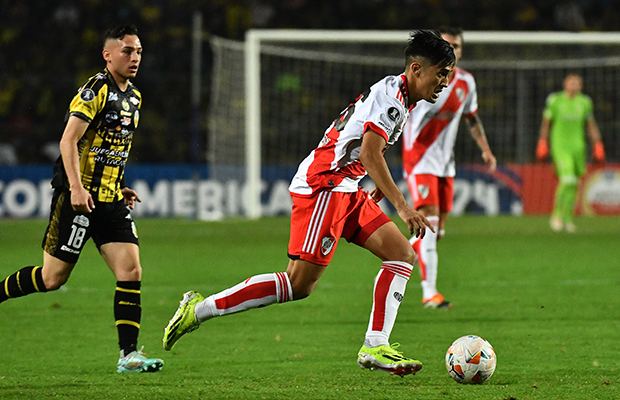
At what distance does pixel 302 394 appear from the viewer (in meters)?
4.00

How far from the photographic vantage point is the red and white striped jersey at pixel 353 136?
169 inches

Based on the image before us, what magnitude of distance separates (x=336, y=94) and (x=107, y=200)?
14109mm

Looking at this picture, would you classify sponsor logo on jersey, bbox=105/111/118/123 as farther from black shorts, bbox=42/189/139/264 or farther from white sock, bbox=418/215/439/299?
white sock, bbox=418/215/439/299

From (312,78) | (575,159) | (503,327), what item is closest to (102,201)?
(503,327)

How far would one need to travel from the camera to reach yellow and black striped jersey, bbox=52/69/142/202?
4.71 metres

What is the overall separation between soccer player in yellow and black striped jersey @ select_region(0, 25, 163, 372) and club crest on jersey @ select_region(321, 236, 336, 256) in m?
1.02

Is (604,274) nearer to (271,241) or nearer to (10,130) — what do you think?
(271,241)

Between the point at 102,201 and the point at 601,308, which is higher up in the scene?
the point at 102,201

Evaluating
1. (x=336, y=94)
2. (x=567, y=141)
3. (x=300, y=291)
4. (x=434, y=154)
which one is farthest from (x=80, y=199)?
(x=336, y=94)

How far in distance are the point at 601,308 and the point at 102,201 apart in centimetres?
395

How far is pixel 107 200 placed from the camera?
481cm

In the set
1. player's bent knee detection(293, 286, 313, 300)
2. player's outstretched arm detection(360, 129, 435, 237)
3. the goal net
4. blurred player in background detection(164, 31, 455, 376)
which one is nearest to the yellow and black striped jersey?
blurred player in background detection(164, 31, 455, 376)

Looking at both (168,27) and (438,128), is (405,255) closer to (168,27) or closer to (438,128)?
(438,128)

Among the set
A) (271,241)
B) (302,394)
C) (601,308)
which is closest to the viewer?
(302,394)
